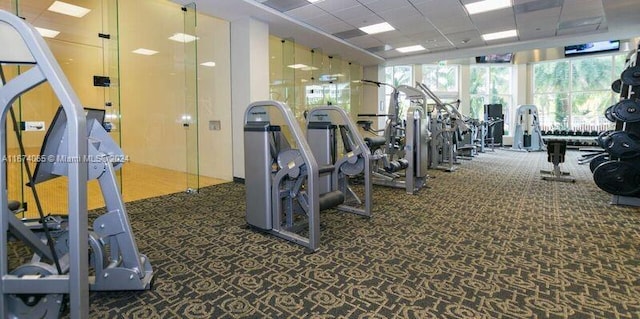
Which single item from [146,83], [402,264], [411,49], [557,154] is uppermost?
[411,49]

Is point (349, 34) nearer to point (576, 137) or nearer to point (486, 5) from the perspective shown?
point (486, 5)

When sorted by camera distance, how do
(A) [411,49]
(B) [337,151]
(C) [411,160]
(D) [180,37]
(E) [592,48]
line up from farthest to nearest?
(E) [592,48] < (A) [411,49] < (D) [180,37] < (C) [411,160] < (B) [337,151]

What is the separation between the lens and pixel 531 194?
15.5 ft

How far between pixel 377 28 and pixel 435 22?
113 centimetres

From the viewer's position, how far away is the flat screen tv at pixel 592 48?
10.6 m

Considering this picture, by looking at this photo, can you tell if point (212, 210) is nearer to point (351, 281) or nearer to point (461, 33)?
point (351, 281)

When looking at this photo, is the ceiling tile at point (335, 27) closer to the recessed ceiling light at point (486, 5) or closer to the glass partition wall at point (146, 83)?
the glass partition wall at point (146, 83)

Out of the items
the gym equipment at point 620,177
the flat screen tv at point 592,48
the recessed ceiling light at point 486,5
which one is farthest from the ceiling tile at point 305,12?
the flat screen tv at point 592,48

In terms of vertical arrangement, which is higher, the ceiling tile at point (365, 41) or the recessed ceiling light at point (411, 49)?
the recessed ceiling light at point (411, 49)

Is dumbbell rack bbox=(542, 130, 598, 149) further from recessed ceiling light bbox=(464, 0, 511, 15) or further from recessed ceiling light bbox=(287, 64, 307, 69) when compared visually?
recessed ceiling light bbox=(287, 64, 307, 69)

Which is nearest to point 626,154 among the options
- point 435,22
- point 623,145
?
point 623,145

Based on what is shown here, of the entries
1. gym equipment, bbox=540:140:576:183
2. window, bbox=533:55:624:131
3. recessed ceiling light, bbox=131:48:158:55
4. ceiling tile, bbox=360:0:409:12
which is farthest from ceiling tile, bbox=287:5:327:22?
window, bbox=533:55:624:131

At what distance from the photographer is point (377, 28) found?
7.04 meters

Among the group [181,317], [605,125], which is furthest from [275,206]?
[605,125]
